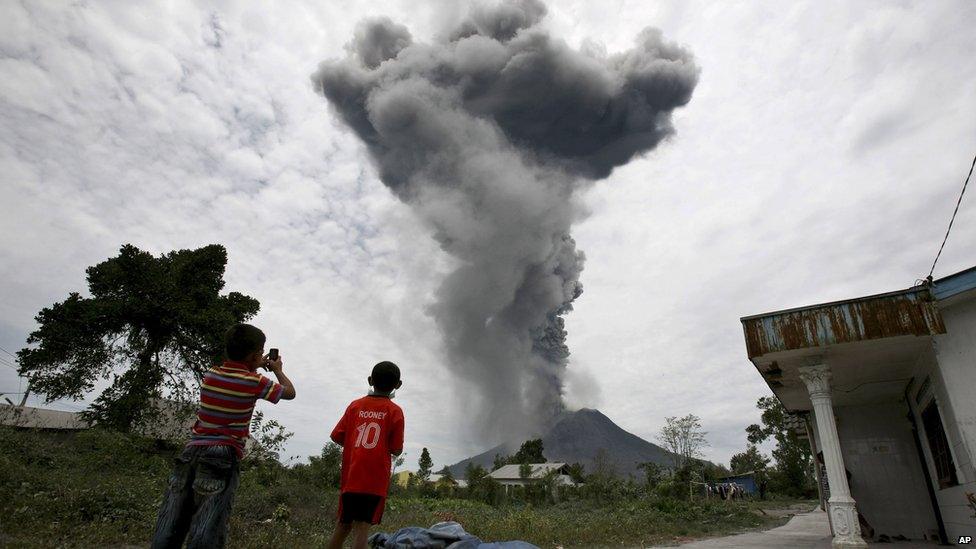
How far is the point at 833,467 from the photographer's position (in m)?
7.45

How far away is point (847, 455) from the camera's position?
11.0m

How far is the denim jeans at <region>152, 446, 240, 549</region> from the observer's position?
254 centimetres

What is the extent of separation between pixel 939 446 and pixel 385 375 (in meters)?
10.2

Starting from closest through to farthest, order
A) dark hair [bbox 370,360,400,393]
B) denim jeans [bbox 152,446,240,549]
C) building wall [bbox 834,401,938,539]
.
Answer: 1. denim jeans [bbox 152,446,240,549]
2. dark hair [bbox 370,360,400,393]
3. building wall [bbox 834,401,938,539]

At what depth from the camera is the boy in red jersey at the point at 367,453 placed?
3188mm

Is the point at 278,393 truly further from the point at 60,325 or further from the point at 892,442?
the point at 60,325

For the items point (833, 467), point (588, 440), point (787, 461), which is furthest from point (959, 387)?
point (588, 440)

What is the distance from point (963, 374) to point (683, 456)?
137 feet

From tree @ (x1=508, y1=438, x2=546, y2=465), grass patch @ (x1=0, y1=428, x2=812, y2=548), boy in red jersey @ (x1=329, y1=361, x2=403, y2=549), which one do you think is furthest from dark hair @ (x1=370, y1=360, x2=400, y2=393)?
tree @ (x1=508, y1=438, x2=546, y2=465)

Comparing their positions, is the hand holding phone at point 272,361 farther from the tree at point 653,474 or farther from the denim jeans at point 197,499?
the tree at point 653,474

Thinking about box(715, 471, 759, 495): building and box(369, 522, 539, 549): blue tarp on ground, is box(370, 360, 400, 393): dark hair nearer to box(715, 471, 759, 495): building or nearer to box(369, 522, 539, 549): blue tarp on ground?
box(369, 522, 539, 549): blue tarp on ground

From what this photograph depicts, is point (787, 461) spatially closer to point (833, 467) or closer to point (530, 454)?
point (530, 454)

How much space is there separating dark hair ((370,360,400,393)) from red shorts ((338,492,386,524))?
71 cm

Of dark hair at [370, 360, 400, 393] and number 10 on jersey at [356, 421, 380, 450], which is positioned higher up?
dark hair at [370, 360, 400, 393]
